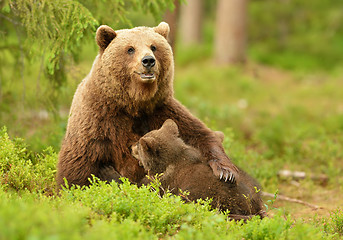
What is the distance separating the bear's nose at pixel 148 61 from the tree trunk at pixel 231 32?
1321cm

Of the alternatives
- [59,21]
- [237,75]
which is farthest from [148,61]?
[237,75]

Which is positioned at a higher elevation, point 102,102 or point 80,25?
point 80,25

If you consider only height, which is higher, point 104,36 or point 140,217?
point 104,36

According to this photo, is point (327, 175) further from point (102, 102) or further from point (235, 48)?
point (235, 48)

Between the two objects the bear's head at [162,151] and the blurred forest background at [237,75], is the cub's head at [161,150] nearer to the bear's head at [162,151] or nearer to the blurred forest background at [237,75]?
the bear's head at [162,151]

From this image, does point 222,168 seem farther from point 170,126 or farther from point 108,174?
point 108,174

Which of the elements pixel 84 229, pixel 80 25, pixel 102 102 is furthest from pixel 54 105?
pixel 84 229

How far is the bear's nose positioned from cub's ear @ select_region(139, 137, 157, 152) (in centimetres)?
85

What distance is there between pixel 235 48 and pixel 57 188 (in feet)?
45.5

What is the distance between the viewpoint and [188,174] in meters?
5.20

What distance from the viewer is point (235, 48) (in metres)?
18.1

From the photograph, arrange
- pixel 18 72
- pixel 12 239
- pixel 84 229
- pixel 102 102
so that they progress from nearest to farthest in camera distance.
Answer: pixel 12 239
pixel 84 229
pixel 102 102
pixel 18 72

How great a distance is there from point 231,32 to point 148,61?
13.4 m

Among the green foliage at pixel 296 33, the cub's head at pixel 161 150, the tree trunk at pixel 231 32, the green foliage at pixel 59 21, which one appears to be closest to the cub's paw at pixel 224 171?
the cub's head at pixel 161 150
